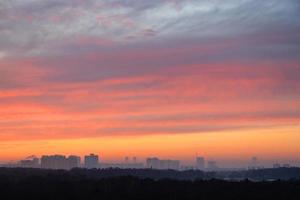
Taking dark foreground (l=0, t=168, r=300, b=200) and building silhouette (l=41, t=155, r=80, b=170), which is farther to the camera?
building silhouette (l=41, t=155, r=80, b=170)

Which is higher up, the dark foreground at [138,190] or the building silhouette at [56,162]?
the building silhouette at [56,162]

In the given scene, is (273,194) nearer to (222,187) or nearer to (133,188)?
(222,187)

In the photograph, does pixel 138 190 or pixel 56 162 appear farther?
pixel 56 162

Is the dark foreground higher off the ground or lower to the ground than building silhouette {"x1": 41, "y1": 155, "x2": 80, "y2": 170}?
lower

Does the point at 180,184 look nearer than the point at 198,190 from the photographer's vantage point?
No

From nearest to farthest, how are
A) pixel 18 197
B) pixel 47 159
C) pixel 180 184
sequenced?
pixel 18 197, pixel 180 184, pixel 47 159

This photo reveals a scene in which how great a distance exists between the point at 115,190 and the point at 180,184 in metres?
10.8

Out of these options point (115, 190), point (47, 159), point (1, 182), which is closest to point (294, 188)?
point (115, 190)

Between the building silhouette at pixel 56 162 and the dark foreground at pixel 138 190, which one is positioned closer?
the dark foreground at pixel 138 190

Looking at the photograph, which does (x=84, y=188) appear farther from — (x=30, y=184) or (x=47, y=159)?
(x=47, y=159)

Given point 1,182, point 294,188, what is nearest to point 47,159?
point 1,182

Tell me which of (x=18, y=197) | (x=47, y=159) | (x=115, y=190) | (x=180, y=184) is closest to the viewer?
(x=18, y=197)

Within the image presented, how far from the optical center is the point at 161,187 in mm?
70125

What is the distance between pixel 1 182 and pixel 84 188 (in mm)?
11382
